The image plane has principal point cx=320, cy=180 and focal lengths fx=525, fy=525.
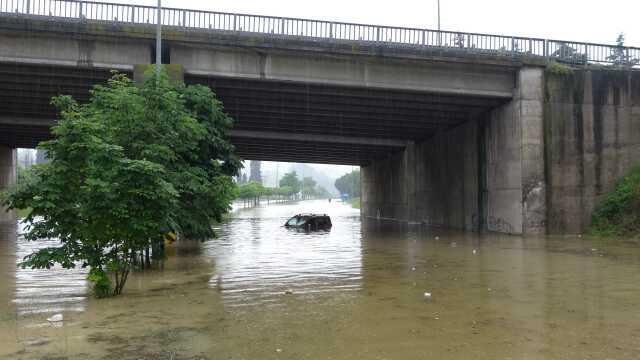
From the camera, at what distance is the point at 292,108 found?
3016 centimetres

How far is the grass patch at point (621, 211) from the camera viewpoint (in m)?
24.1

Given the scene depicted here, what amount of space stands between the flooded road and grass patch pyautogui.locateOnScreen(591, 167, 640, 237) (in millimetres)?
8931

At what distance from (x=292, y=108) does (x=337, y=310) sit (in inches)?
883

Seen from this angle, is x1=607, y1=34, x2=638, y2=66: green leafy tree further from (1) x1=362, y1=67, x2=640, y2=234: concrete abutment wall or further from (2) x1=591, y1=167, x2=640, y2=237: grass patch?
(2) x1=591, y1=167, x2=640, y2=237: grass patch

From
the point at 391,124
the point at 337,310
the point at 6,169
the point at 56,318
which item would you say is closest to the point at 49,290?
the point at 56,318

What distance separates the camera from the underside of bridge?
24.9 meters

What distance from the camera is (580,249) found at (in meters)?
19.1

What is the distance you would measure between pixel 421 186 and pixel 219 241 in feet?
68.7

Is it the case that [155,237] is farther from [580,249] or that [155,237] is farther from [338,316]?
[580,249]

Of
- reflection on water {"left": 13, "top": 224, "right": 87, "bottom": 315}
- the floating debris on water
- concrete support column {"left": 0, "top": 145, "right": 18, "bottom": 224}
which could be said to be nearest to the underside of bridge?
concrete support column {"left": 0, "top": 145, "right": 18, "bottom": 224}

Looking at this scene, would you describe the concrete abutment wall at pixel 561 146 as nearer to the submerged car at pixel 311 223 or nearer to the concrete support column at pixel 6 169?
the submerged car at pixel 311 223

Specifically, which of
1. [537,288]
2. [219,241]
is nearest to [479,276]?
[537,288]

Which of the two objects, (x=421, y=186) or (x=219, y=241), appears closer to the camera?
(x=219, y=241)

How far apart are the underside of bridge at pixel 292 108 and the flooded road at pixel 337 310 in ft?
37.4
